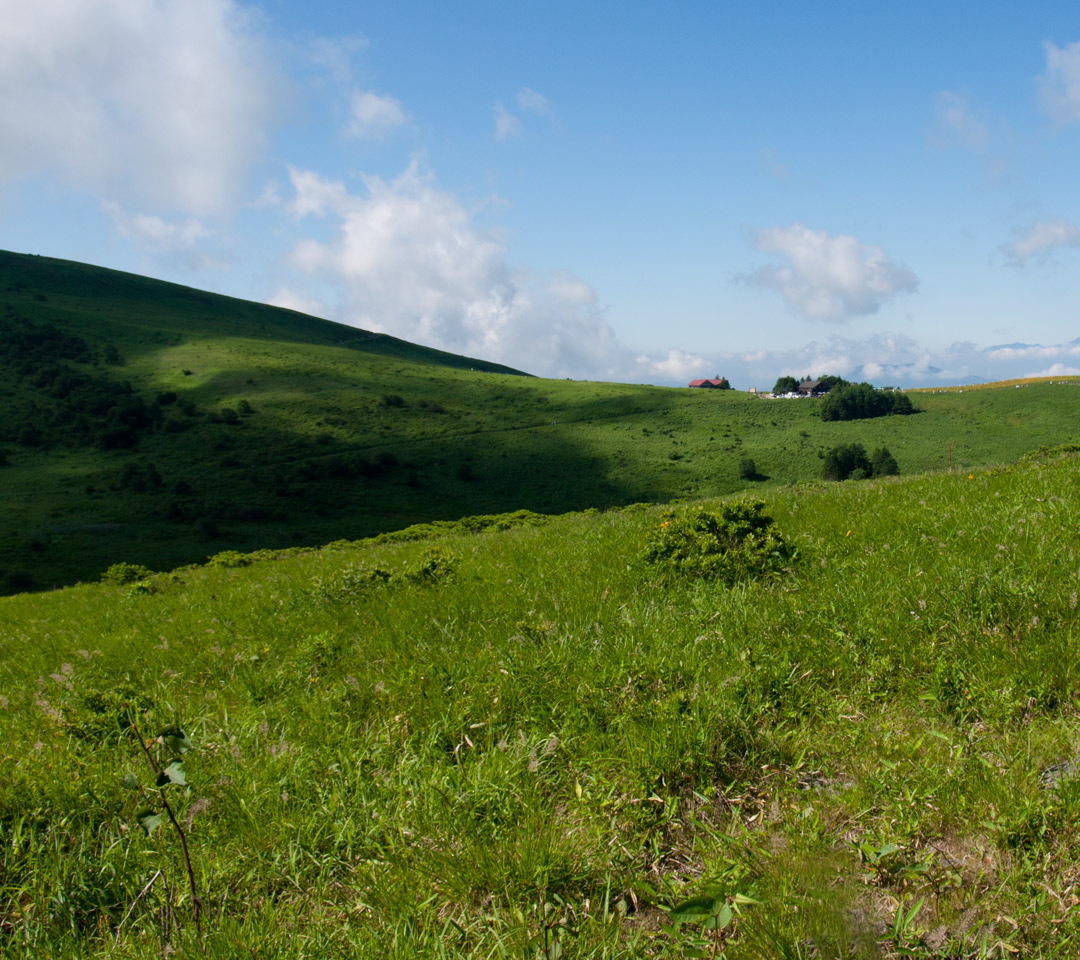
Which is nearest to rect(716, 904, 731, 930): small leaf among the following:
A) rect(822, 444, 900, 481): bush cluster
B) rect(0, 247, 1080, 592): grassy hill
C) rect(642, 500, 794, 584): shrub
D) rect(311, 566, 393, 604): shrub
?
rect(642, 500, 794, 584): shrub

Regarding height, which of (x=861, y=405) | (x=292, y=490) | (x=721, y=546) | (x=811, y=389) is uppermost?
(x=811, y=389)

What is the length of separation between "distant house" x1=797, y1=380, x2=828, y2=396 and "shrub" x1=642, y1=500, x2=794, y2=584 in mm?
191540

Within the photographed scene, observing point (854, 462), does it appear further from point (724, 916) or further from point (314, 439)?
point (724, 916)

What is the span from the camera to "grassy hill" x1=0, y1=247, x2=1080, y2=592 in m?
87.1

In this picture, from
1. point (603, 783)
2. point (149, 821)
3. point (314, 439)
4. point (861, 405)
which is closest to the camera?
point (149, 821)

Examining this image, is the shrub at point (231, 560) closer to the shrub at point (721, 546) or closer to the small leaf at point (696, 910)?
the shrub at point (721, 546)

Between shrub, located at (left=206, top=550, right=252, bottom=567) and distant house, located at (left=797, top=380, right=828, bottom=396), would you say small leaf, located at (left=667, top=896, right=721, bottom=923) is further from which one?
distant house, located at (left=797, top=380, right=828, bottom=396)

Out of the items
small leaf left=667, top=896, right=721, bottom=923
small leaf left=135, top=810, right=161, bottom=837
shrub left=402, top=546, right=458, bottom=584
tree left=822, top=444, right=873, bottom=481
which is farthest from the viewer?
tree left=822, top=444, right=873, bottom=481

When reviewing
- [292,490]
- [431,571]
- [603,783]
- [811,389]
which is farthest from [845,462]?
[603,783]

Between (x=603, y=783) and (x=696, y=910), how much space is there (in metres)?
1.02

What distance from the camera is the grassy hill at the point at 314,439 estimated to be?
8706 centimetres

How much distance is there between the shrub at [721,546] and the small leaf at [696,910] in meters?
4.25

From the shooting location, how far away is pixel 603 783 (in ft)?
10.4

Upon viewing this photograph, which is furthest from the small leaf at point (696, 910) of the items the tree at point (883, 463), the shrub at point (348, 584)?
the tree at point (883, 463)
